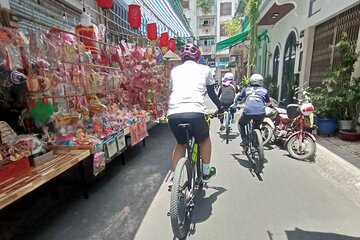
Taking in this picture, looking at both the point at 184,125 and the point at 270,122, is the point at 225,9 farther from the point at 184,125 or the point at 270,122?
the point at 184,125

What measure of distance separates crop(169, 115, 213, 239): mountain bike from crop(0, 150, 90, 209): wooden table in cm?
124

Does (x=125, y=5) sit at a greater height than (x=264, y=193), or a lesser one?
greater

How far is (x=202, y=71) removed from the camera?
266cm

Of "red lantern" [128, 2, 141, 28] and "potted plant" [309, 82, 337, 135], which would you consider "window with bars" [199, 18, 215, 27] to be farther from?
"red lantern" [128, 2, 141, 28]

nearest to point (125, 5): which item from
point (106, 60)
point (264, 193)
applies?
point (106, 60)

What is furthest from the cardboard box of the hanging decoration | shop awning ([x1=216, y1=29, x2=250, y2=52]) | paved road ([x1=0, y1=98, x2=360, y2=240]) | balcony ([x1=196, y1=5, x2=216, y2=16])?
balcony ([x1=196, y1=5, x2=216, y2=16])

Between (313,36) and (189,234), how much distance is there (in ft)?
24.8

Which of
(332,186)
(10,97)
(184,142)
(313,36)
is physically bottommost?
(332,186)

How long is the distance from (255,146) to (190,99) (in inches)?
69.8

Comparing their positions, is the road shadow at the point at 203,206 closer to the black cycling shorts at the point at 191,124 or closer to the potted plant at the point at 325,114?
the black cycling shorts at the point at 191,124

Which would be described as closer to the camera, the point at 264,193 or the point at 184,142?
the point at 184,142

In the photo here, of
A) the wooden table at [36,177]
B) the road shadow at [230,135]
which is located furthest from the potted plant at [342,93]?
the wooden table at [36,177]

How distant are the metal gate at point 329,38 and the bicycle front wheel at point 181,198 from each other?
517 cm

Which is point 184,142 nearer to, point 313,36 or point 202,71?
point 202,71
